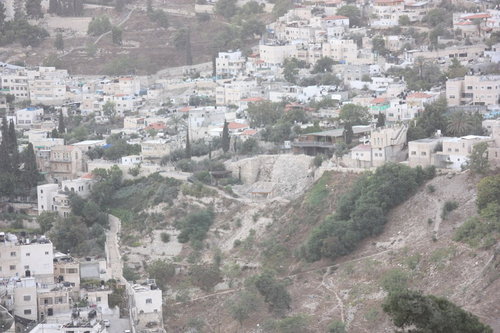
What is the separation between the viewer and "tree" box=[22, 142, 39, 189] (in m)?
53.8

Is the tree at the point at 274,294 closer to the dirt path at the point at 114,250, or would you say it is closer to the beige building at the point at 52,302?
the dirt path at the point at 114,250

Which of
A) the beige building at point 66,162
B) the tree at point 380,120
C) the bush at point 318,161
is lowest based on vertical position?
the beige building at point 66,162

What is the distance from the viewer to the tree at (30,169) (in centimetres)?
5375

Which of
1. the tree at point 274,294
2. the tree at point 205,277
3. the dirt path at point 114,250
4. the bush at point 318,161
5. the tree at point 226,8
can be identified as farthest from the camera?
the tree at point 226,8

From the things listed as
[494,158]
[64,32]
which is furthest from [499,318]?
[64,32]

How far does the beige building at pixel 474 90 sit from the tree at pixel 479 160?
9.14 meters

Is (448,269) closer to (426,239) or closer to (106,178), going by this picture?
(426,239)

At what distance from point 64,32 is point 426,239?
115ft

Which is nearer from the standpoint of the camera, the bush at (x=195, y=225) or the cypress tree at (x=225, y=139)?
the bush at (x=195, y=225)

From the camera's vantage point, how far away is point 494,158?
4728 cm

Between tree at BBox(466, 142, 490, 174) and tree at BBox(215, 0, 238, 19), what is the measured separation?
31.8 meters

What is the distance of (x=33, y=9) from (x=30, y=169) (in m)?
24.6

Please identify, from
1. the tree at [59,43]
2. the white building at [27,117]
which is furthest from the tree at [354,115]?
the tree at [59,43]

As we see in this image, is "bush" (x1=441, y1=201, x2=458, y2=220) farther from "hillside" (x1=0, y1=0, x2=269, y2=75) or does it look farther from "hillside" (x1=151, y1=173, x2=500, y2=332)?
"hillside" (x1=0, y1=0, x2=269, y2=75)
